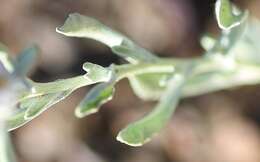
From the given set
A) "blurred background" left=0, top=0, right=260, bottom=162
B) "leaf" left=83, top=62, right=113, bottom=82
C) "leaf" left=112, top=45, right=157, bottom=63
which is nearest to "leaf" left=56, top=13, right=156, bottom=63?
"leaf" left=112, top=45, right=157, bottom=63

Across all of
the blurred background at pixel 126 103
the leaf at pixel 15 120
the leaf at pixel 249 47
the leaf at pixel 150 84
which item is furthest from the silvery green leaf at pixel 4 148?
the blurred background at pixel 126 103

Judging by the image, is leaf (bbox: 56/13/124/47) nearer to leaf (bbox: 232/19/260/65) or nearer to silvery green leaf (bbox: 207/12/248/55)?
silvery green leaf (bbox: 207/12/248/55)

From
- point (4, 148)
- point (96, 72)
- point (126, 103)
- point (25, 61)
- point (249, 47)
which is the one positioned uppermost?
point (126, 103)

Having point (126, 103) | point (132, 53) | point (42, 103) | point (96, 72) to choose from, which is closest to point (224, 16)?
point (132, 53)

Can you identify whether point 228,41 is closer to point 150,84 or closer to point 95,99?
point 150,84

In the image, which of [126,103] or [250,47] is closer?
[250,47]
